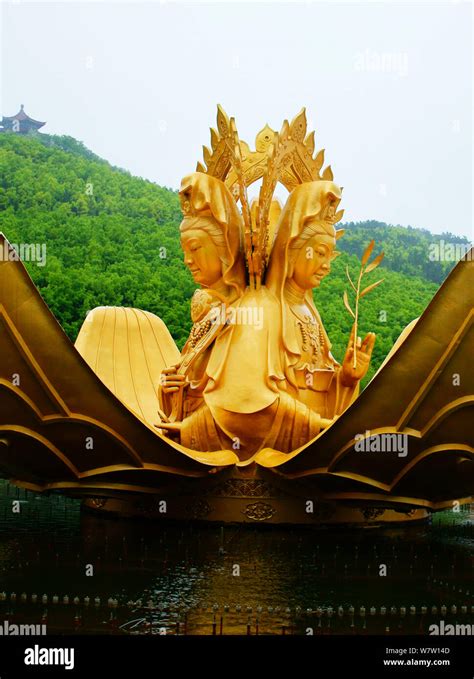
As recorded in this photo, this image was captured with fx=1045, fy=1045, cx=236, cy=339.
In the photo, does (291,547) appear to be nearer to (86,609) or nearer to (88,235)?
(86,609)

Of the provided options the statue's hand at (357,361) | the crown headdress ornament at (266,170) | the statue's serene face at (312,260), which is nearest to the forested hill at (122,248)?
the crown headdress ornament at (266,170)

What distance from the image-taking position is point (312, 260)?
1097 centimetres

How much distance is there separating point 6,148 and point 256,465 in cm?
2187

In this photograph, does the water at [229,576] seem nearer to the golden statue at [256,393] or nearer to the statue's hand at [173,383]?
the golden statue at [256,393]

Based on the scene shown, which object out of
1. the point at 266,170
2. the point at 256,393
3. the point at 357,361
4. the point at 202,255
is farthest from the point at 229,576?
the point at 266,170

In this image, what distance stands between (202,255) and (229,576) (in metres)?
3.82

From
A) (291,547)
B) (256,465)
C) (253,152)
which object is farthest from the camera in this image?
(253,152)

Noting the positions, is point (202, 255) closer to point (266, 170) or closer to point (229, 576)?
point (266, 170)

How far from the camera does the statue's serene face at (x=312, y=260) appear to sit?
35.9ft

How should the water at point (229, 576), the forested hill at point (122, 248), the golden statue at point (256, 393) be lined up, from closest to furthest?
1. the water at point (229, 576)
2. the golden statue at point (256, 393)
3. the forested hill at point (122, 248)

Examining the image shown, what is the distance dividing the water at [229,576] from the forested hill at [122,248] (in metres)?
11.7

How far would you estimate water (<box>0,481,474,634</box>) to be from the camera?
709 cm

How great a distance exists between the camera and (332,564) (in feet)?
29.4

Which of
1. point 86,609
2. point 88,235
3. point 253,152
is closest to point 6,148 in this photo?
point 88,235
